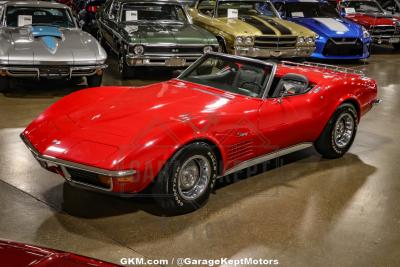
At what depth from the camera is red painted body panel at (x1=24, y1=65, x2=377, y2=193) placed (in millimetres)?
4023

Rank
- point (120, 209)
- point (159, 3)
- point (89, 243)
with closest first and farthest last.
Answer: point (89, 243), point (120, 209), point (159, 3)

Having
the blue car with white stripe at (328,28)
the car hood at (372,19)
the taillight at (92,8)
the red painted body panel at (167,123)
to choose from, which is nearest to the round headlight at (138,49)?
the red painted body panel at (167,123)

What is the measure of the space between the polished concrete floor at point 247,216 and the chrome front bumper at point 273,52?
463 cm

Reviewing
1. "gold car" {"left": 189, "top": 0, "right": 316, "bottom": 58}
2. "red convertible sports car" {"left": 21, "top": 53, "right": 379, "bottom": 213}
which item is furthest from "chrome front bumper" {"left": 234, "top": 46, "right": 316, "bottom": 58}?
"red convertible sports car" {"left": 21, "top": 53, "right": 379, "bottom": 213}

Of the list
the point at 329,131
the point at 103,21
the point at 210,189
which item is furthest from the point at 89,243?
the point at 103,21

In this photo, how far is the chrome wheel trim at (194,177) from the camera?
4.34 metres

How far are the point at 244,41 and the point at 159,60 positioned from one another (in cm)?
199

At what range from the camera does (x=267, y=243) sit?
400cm

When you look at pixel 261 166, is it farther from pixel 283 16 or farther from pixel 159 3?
pixel 283 16

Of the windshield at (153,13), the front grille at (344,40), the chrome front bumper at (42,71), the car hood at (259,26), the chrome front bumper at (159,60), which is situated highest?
the windshield at (153,13)

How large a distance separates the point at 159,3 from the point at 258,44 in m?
2.05

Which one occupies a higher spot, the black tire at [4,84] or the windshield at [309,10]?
the windshield at [309,10]

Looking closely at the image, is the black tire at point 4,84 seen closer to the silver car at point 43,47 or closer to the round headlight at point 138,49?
the silver car at point 43,47

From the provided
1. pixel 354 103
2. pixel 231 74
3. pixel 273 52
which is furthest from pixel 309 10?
pixel 231 74
